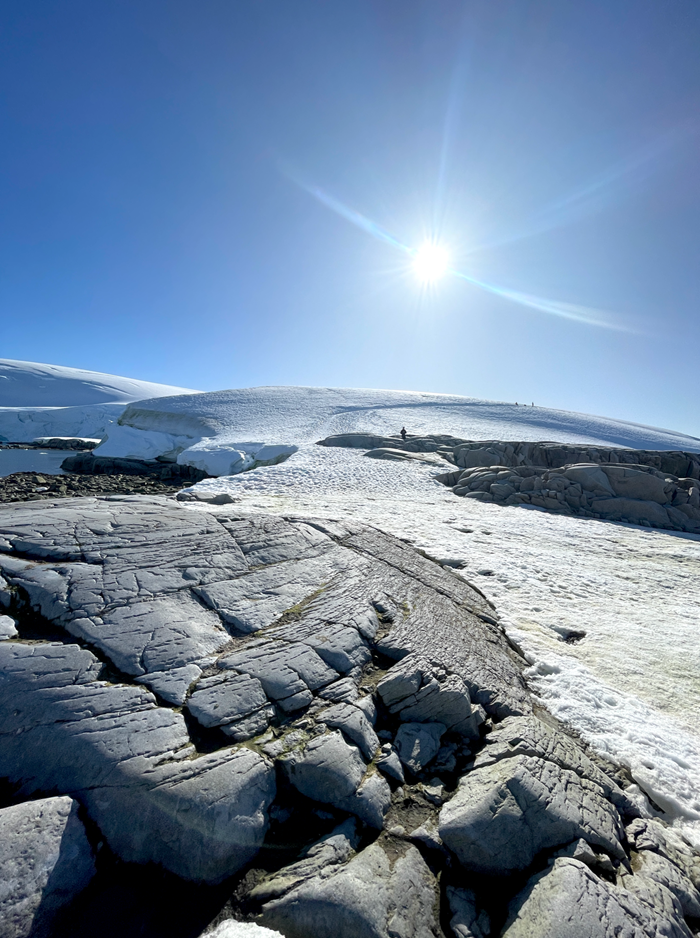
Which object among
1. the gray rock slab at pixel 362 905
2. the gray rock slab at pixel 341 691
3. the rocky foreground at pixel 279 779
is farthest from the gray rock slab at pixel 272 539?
the gray rock slab at pixel 362 905

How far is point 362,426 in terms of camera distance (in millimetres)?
32375

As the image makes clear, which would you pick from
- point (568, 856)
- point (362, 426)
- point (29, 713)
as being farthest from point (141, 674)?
point (362, 426)

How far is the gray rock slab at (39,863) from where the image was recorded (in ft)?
6.73

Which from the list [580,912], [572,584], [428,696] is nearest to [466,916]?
[580,912]

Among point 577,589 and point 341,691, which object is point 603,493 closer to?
point 577,589

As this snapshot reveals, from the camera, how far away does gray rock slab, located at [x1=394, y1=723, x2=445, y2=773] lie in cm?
325

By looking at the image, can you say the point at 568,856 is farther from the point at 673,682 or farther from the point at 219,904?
the point at 673,682

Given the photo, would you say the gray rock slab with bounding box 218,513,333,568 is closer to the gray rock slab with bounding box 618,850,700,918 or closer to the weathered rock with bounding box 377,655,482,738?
the weathered rock with bounding box 377,655,482,738

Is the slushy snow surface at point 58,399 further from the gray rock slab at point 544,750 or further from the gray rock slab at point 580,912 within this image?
the gray rock slab at point 580,912

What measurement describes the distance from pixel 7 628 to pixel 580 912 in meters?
4.55

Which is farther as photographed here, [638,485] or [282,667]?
[638,485]

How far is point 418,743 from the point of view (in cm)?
340

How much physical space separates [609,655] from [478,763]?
3.40 m

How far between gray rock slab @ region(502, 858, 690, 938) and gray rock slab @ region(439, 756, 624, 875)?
0.19 metres
